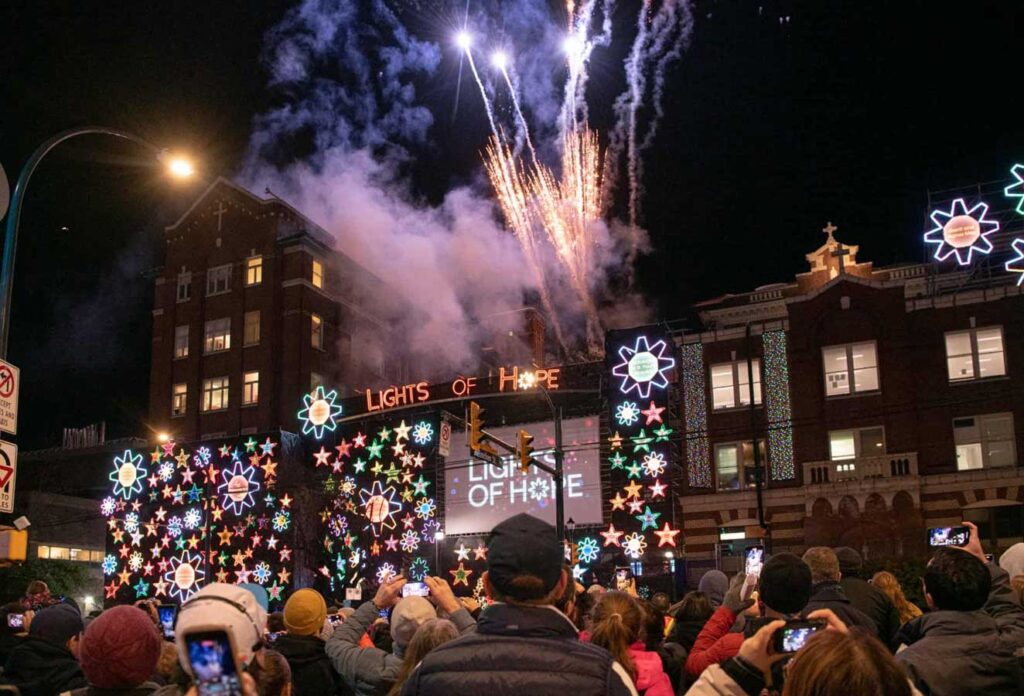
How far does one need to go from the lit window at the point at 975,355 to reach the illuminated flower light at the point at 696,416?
26.7ft

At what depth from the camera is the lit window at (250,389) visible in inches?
1822

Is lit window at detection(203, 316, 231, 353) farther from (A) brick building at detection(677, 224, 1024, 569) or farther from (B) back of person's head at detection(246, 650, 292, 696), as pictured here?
(B) back of person's head at detection(246, 650, 292, 696)

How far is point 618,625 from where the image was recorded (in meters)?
5.36

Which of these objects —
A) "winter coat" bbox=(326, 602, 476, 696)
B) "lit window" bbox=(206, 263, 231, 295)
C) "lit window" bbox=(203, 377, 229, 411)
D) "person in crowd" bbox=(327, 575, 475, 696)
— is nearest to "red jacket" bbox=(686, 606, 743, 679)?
"person in crowd" bbox=(327, 575, 475, 696)

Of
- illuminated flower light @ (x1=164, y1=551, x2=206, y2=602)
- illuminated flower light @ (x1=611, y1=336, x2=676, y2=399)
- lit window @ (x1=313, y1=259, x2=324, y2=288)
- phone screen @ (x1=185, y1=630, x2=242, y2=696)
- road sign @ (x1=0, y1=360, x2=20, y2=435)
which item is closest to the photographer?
phone screen @ (x1=185, y1=630, x2=242, y2=696)

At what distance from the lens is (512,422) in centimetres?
3825

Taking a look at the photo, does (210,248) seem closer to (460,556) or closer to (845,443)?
(460,556)

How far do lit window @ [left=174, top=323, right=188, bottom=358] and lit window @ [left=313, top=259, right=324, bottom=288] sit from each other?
724 centimetres

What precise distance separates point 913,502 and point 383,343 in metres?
29.8

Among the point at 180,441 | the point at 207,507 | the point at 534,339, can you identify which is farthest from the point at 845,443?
the point at 180,441

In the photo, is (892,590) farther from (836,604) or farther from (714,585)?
(836,604)

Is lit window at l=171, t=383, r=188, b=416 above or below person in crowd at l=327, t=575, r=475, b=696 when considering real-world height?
above

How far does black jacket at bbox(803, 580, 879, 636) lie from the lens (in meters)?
5.30

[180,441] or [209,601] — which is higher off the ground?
[180,441]
